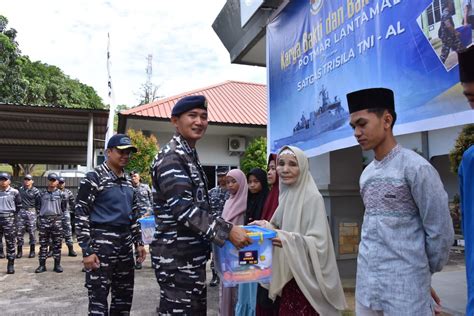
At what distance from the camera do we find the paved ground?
4766mm

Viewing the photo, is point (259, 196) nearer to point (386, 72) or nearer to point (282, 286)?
point (282, 286)

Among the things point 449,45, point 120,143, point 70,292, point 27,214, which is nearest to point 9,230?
point 27,214

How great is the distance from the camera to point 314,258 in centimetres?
262

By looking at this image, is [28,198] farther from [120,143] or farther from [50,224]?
[120,143]

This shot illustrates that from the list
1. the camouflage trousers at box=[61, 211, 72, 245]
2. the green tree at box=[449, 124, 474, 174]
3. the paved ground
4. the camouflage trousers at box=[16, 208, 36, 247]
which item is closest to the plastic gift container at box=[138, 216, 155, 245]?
the paved ground

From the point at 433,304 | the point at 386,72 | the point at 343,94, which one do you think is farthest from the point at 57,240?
the point at 433,304

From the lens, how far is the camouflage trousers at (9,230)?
24.4 feet

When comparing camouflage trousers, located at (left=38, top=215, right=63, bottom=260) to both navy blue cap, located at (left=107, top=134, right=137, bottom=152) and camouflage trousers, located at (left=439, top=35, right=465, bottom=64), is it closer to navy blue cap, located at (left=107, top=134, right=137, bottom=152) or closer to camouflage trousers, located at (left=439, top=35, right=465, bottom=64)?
navy blue cap, located at (left=107, top=134, right=137, bottom=152)

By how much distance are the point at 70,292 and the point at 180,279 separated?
4.40 meters

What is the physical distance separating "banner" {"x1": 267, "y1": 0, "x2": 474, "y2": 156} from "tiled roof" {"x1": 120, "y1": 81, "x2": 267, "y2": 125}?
659 centimetres

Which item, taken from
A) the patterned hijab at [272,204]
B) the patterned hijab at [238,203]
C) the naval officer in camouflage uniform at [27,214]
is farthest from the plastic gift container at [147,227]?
the naval officer in camouflage uniform at [27,214]

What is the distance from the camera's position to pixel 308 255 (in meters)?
2.65

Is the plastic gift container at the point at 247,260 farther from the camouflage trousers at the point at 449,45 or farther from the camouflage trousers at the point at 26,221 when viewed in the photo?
the camouflage trousers at the point at 26,221

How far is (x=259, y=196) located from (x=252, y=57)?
4963 millimetres
